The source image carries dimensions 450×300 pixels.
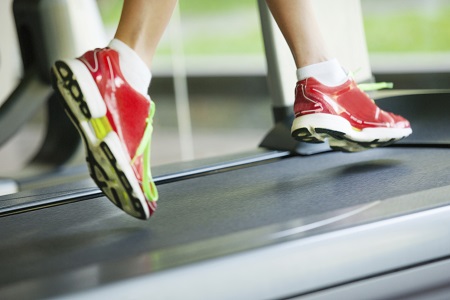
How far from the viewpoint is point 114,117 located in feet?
3.94

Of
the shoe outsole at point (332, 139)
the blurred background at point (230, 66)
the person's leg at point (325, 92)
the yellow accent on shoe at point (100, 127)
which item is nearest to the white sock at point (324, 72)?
the person's leg at point (325, 92)

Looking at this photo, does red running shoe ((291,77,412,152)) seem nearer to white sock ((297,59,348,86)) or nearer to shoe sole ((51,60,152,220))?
white sock ((297,59,348,86))

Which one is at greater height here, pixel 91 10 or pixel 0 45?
pixel 91 10

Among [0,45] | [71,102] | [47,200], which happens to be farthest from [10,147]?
[71,102]

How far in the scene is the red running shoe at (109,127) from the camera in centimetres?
117

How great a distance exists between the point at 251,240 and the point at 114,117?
295 millimetres

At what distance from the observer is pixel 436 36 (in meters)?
6.37

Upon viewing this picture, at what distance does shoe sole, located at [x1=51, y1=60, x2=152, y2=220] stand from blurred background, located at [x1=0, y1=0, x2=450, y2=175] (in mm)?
2937

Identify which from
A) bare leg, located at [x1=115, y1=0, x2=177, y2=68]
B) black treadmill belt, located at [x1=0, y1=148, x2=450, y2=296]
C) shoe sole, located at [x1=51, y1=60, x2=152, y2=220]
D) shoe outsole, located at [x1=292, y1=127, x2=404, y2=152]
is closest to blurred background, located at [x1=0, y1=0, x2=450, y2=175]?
black treadmill belt, located at [x1=0, y1=148, x2=450, y2=296]

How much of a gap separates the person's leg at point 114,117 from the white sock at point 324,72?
1.33 feet

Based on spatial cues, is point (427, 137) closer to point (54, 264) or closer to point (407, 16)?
point (54, 264)

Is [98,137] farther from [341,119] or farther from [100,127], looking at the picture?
[341,119]

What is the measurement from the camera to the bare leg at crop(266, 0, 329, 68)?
1.54 metres

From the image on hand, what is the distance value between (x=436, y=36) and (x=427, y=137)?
186 inches
